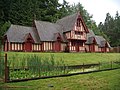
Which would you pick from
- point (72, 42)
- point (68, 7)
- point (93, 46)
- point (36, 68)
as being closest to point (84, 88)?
point (36, 68)

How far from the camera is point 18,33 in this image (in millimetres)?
38719

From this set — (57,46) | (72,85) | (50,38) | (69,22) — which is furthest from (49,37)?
(72,85)

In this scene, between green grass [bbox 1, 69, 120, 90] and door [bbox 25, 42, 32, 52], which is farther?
door [bbox 25, 42, 32, 52]

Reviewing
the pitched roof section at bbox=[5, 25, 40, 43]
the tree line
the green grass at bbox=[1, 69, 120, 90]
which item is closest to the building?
the pitched roof section at bbox=[5, 25, 40, 43]

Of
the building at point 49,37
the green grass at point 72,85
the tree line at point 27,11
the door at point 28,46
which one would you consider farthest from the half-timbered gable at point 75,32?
the green grass at point 72,85

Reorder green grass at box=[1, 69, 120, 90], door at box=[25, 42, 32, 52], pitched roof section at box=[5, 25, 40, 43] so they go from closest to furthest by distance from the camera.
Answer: green grass at box=[1, 69, 120, 90] → pitched roof section at box=[5, 25, 40, 43] → door at box=[25, 42, 32, 52]

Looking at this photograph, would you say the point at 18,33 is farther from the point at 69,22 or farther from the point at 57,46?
the point at 69,22

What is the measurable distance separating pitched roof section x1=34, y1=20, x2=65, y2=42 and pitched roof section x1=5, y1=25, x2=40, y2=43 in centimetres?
121

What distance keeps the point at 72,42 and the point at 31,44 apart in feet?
28.6

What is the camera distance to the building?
124 ft

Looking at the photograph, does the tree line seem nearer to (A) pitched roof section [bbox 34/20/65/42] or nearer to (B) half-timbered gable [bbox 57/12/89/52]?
(A) pitched roof section [bbox 34/20/65/42]

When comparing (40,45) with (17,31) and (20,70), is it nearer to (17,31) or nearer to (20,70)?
(17,31)

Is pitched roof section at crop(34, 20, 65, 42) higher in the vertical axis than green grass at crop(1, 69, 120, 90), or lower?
higher

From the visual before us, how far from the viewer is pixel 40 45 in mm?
40031
